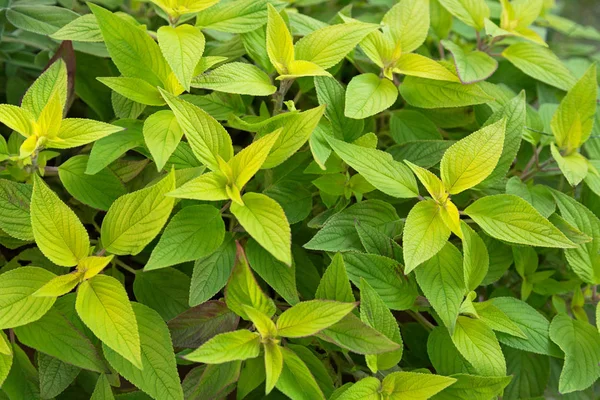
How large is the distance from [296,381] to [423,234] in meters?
0.17

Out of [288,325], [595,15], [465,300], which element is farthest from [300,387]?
[595,15]

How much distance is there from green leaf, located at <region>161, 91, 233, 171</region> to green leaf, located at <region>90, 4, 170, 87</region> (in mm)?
88

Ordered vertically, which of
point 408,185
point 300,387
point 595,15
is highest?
point 408,185

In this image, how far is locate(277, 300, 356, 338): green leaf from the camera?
1.63 ft

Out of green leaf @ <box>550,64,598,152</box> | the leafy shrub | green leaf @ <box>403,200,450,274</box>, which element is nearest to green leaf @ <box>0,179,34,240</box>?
the leafy shrub

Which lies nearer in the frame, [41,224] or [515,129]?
[41,224]

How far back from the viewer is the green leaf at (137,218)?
495 millimetres

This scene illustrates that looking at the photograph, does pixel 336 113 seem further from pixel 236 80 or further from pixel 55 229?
pixel 55 229

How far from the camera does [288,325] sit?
52cm

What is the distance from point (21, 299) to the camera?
509 mm

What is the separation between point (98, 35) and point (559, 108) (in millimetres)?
508

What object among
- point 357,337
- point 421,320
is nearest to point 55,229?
point 357,337

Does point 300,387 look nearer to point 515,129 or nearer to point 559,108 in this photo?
point 515,129

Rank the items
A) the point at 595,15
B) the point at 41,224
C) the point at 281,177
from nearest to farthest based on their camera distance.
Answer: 1. the point at 41,224
2. the point at 281,177
3. the point at 595,15
